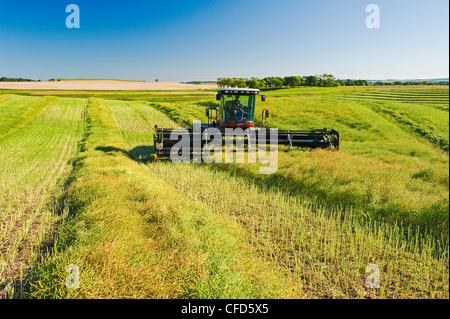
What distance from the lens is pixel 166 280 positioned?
309 centimetres

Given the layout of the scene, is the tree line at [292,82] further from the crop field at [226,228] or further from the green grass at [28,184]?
the crop field at [226,228]

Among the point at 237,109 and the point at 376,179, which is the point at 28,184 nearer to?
the point at 237,109

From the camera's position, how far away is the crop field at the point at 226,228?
10.4ft

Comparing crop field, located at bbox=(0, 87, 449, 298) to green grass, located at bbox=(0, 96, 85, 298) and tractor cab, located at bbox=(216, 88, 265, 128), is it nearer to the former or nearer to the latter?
green grass, located at bbox=(0, 96, 85, 298)

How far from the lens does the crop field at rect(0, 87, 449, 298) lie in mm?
3178

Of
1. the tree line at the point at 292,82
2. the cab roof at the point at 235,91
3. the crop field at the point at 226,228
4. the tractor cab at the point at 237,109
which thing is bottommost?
the crop field at the point at 226,228

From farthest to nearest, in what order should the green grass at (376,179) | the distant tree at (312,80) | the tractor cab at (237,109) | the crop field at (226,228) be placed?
the distant tree at (312,80) < the tractor cab at (237,109) < the green grass at (376,179) < the crop field at (226,228)

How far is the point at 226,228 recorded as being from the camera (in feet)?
15.2

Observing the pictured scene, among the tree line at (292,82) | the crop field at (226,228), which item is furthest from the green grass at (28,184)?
the tree line at (292,82)

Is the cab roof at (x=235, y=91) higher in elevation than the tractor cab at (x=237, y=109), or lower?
higher

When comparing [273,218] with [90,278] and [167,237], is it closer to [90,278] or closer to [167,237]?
[167,237]
